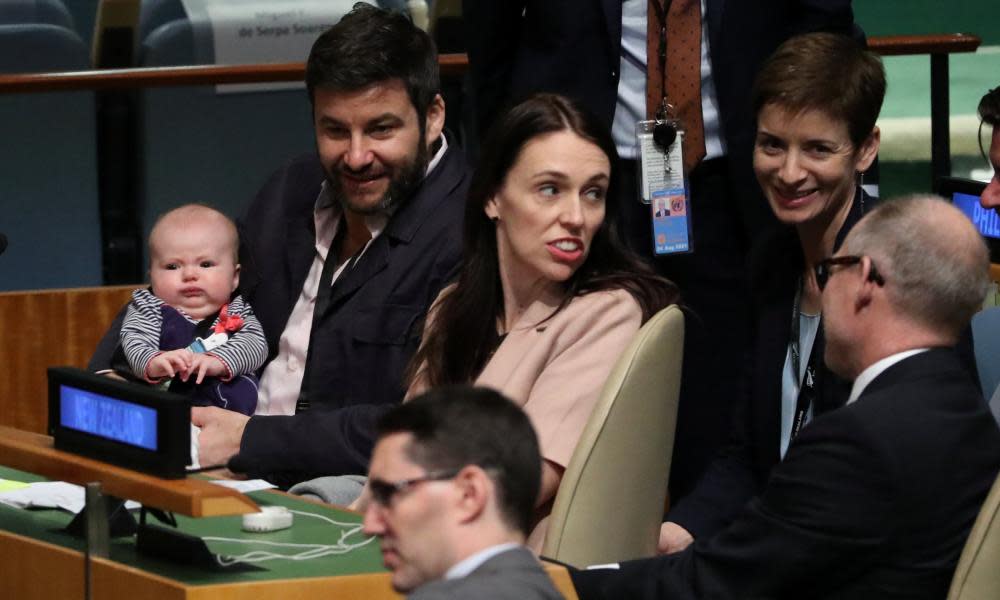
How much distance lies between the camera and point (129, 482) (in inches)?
99.6

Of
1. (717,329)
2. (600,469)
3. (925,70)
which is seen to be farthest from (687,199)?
(925,70)

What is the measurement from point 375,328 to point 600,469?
0.82 meters

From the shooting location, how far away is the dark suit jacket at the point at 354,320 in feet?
11.3

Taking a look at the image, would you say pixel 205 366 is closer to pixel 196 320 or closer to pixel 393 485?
pixel 196 320

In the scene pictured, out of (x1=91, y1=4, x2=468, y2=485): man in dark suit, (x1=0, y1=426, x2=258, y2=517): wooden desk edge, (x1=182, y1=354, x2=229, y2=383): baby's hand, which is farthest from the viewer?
(x1=182, y1=354, x2=229, y2=383): baby's hand

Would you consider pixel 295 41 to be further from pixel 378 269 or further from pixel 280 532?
pixel 280 532

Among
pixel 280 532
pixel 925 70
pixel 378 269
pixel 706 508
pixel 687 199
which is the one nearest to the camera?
pixel 280 532

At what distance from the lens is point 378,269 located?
12.0 ft

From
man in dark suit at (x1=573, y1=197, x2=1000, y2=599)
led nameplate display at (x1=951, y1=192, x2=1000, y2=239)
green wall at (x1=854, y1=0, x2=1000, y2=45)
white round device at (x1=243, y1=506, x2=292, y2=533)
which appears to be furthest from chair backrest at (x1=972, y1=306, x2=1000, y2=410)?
green wall at (x1=854, y1=0, x2=1000, y2=45)

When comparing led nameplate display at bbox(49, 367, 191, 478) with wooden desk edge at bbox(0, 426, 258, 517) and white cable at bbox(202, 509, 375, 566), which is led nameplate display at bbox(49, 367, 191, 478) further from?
white cable at bbox(202, 509, 375, 566)

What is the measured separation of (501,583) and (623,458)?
985 mm

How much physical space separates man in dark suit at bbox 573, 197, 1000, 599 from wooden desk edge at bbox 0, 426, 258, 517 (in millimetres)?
560

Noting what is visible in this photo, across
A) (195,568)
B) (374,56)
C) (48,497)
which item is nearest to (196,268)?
(374,56)

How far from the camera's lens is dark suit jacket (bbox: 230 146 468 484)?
3.43m
